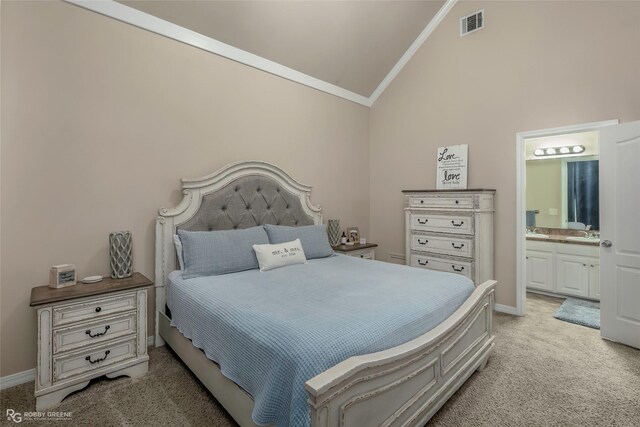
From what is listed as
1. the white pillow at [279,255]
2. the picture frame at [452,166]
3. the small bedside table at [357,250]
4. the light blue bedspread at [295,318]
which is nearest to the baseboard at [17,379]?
the light blue bedspread at [295,318]

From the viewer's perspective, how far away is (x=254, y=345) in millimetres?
1428

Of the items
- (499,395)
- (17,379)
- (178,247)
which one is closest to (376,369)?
(499,395)

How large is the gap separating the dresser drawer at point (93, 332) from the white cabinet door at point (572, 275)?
4.68 meters

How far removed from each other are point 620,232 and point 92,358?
13.7 ft

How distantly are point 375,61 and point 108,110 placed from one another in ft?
10.4

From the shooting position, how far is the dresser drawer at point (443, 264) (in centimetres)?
338

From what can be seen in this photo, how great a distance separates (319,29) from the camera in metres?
3.42

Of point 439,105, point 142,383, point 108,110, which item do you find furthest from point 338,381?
point 439,105

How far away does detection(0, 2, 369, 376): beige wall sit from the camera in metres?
2.12

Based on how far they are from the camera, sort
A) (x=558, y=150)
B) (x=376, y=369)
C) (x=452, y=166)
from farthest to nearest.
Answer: (x=558, y=150) → (x=452, y=166) → (x=376, y=369)

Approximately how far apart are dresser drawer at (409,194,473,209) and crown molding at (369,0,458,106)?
179cm

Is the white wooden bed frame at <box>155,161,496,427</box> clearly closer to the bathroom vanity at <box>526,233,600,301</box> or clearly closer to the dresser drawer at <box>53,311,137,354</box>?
the dresser drawer at <box>53,311,137,354</box>

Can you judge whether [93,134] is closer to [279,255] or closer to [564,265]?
[279,255]

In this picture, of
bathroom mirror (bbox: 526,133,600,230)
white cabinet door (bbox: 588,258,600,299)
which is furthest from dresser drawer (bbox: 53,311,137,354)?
bathroom mirror (bbox: 526,133,600,230)
